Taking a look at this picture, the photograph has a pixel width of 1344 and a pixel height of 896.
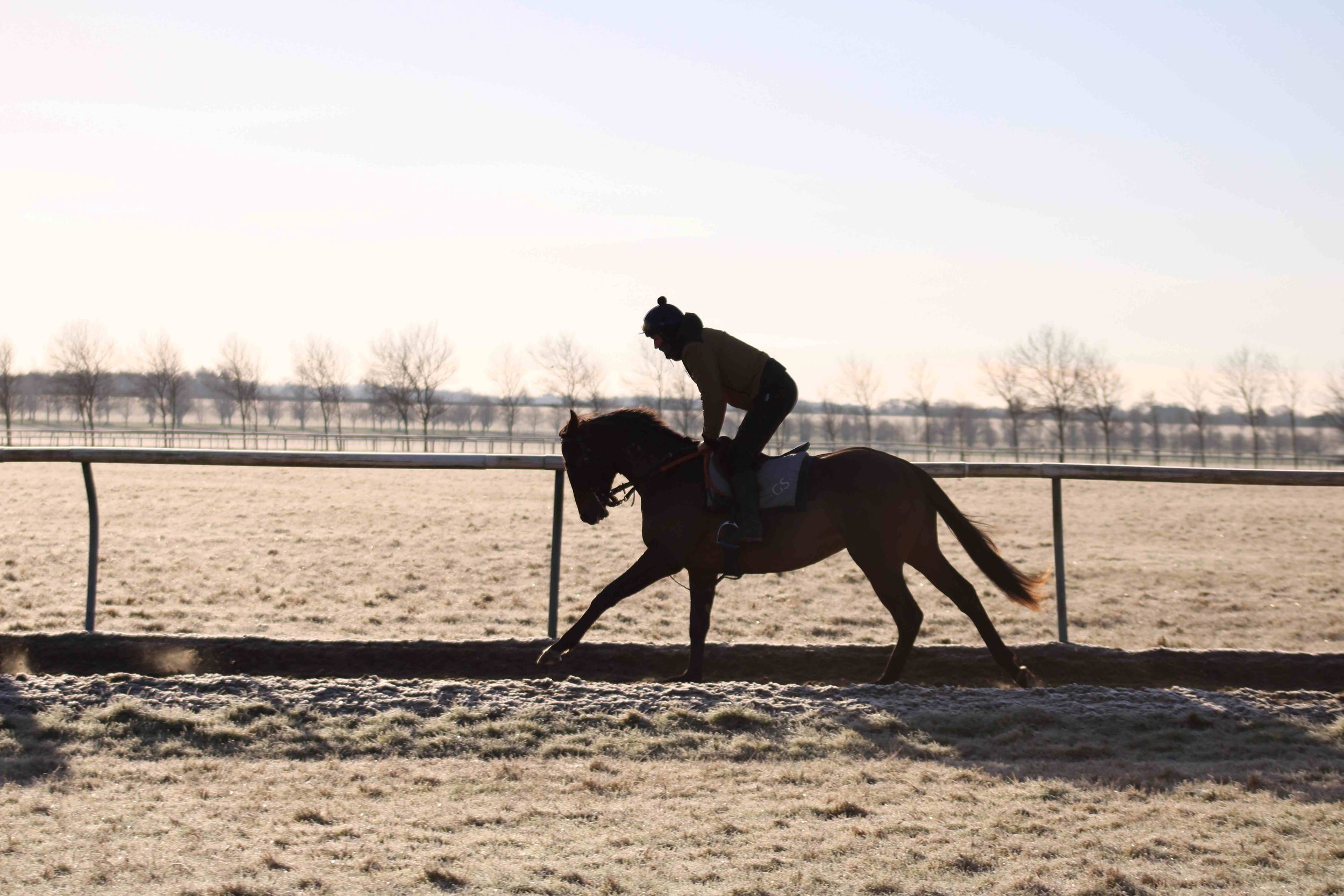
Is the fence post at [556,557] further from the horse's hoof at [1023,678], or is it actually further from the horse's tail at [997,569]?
the horse's hoof at [1023,678]

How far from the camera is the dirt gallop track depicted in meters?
6.65

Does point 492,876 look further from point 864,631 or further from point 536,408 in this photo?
point 536,408

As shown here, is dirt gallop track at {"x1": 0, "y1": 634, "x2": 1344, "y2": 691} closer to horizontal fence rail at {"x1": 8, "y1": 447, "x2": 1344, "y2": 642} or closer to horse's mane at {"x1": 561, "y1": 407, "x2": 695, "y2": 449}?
horizontal fence rail at {"x1": 8, "y1": 447, "x2": 1344, "y2": 642}

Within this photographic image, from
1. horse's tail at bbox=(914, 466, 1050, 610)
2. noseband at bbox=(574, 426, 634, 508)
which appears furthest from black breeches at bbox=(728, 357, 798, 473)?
horse's tail at bbox=(914, 466, 1050, 610)

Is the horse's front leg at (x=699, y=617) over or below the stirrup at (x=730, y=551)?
below

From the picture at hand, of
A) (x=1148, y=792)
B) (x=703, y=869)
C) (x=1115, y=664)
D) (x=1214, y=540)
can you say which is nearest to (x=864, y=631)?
(x=1115, y=664)

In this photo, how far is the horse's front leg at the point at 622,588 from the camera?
6.14 m

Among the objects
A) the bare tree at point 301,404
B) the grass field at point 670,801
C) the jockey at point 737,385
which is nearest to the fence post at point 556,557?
the jockey at point 737,385

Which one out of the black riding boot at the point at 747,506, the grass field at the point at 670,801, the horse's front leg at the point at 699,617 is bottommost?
the grass field at the point at 670,801

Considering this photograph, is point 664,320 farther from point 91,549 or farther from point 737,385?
point 91,549

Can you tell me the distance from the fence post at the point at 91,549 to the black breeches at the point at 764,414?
4299 mm

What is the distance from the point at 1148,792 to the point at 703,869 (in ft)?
6.21

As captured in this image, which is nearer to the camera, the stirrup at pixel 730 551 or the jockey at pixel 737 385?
the jockey at pixel 737 385

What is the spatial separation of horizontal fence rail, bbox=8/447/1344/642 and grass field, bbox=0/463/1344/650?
990 millimetres
